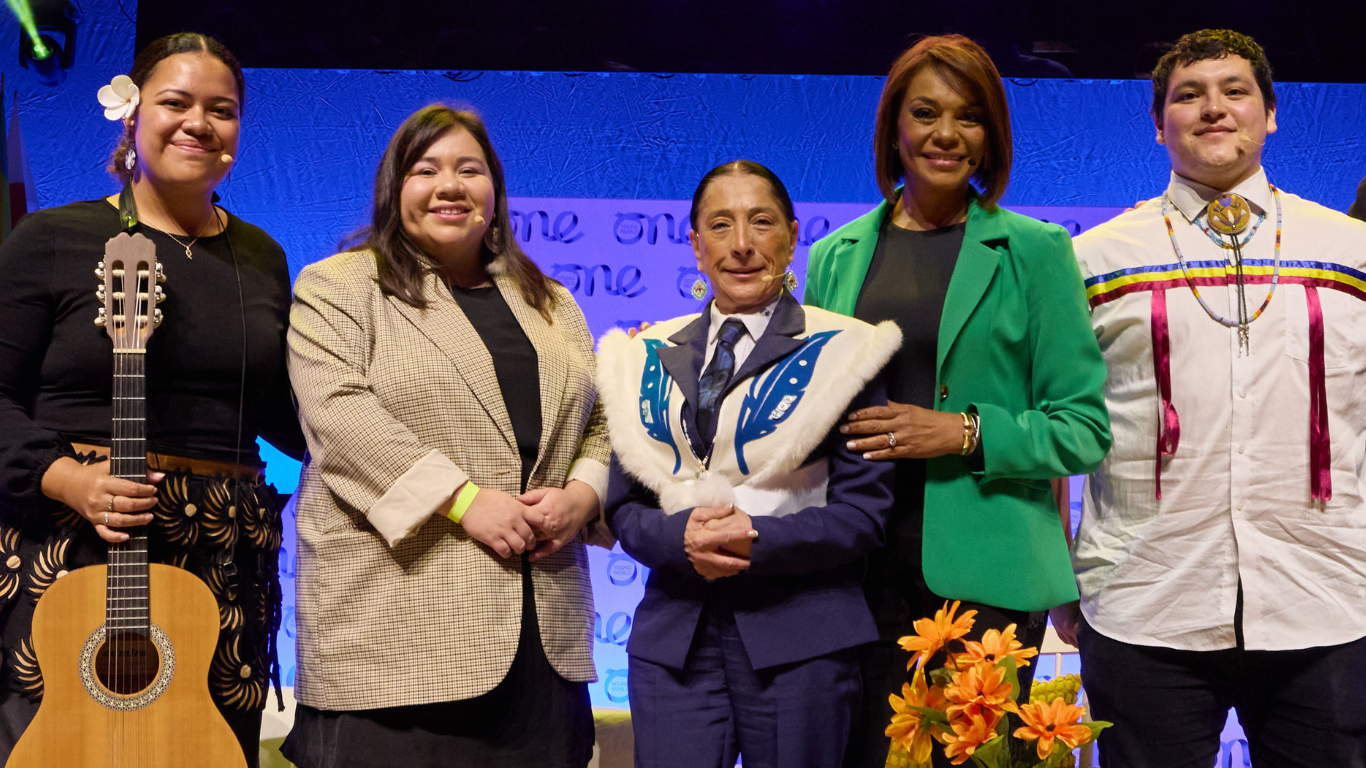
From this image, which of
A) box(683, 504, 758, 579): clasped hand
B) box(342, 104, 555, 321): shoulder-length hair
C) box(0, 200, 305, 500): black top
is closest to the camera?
box(683, 504, 758, 579): clasped hand

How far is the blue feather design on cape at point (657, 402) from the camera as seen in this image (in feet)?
6.36

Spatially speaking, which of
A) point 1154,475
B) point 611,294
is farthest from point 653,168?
point 1154,475

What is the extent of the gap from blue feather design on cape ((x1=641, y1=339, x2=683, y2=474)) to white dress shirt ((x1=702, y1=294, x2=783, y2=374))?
0.28 ft

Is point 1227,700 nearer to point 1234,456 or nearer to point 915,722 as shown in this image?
point 1234,456

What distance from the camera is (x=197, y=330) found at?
2.12 m

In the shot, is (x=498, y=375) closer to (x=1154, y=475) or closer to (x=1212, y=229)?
(x=1154, y=475)

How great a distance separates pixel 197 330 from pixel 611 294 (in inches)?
72.4

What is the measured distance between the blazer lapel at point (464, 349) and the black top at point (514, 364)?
0.09 ft

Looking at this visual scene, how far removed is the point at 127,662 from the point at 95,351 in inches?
23.5

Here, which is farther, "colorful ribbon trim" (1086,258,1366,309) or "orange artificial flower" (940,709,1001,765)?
"colorful ribbon trim" (1086,258,1366,309)

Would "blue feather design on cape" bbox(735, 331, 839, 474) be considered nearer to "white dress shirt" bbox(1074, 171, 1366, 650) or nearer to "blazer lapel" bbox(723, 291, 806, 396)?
"blazer lapel" bbox(723, 291, 806, 396)

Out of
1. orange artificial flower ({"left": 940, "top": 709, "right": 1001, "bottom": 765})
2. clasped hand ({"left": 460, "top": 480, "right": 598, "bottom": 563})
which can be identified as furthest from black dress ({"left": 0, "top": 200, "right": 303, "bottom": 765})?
orange artificial flower ({"left": 940, "top": 709, "right": 1001, "bottom": 765})

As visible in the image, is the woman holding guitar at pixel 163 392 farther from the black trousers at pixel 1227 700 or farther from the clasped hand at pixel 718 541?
the black trousers at pixel 1227 700

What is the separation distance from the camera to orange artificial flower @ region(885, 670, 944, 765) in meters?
1.47
